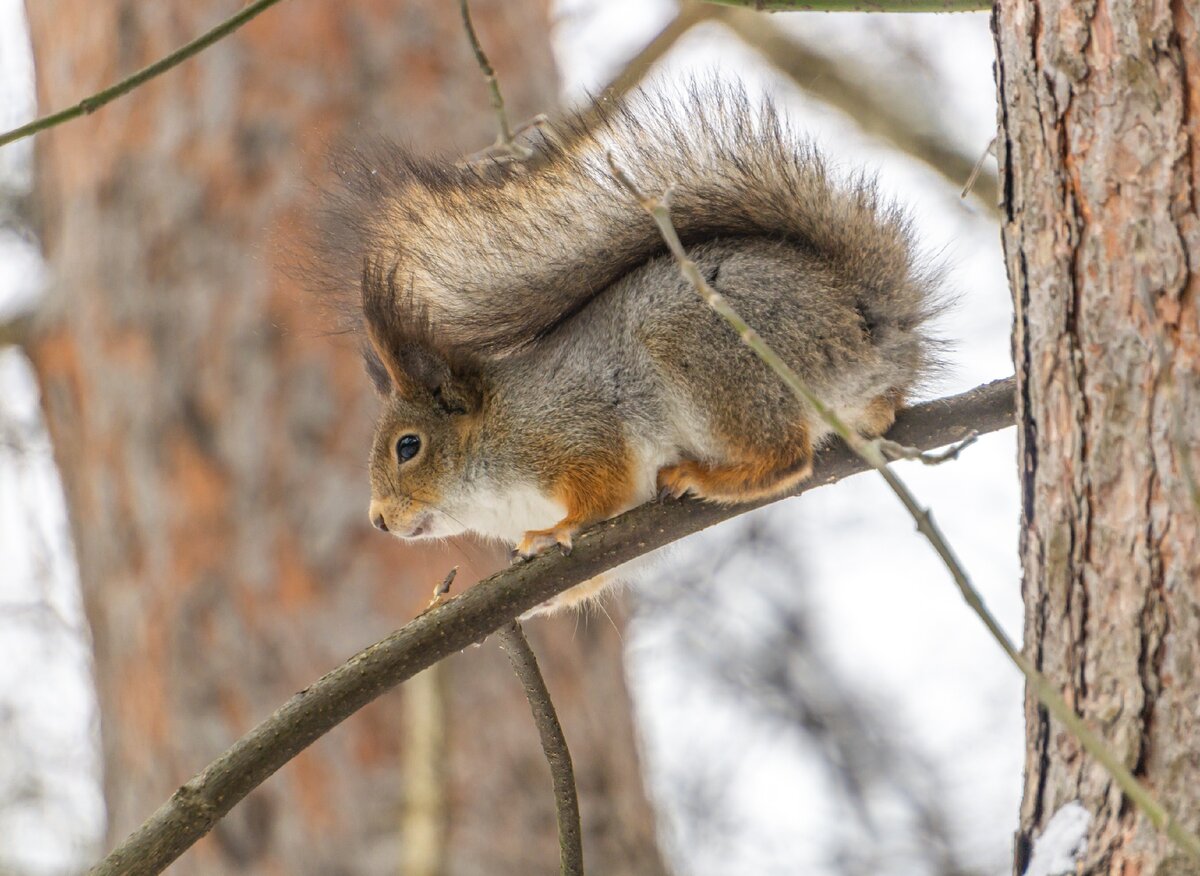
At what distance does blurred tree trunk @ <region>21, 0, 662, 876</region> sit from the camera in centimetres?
269

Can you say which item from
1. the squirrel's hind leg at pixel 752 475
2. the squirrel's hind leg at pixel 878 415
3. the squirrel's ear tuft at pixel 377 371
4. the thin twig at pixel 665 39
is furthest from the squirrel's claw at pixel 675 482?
the thin twig at pixel 665 39

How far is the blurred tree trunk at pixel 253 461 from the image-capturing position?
269 cm

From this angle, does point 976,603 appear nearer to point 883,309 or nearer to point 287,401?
point 883,309

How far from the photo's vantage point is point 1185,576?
38.1 inches

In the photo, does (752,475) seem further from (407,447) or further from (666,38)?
(666,38)

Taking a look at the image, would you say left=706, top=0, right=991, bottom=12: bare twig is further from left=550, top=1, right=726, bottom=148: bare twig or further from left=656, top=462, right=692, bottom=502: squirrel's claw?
left=550, top=1, right=726, bottom=148: bare twig

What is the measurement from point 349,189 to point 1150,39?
104 centimetres

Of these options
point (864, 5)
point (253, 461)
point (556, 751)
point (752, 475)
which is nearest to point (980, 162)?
point (864, 5)

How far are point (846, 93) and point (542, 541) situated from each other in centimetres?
204

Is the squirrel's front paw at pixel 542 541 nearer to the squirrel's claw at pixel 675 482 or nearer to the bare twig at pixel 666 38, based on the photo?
the squirrel's claw at pixel 675 482

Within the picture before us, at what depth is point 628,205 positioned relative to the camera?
Result: 175 centimetres

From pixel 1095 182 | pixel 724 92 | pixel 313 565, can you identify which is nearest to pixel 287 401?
pixel 313 565

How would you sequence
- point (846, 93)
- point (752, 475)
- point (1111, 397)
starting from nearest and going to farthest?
1. point (1111, 397)
2. point (752, 475)
3. point (846, 93)

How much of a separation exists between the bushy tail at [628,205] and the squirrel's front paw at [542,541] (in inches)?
14.7
